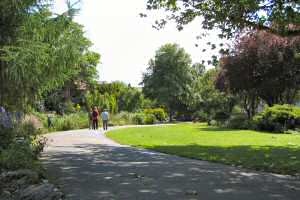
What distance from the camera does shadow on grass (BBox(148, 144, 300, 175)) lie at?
13.4 metres

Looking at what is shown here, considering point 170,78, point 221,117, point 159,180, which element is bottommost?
point 159,180

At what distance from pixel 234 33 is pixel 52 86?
7.04 meters

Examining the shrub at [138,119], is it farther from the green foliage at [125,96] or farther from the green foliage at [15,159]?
the green foliage at [15,159]

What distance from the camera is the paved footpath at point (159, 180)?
9047 millimetres

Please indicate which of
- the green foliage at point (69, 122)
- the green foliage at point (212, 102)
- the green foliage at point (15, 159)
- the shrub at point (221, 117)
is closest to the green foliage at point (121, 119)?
the green foliage at point (69, 122)

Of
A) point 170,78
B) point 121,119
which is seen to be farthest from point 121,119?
point 170,78

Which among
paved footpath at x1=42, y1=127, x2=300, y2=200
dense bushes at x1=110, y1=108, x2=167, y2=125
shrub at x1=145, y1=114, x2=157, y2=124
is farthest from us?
shrub at x1=145, y1=114, x2=157, y2=124

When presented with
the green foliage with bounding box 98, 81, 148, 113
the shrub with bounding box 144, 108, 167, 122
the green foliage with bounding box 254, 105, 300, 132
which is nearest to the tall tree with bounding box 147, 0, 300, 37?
the green foliage with bounding box 254, 105, 300, 132

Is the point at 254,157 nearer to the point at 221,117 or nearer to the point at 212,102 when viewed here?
the point at 221,117

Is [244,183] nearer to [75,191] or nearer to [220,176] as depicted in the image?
[220,176]

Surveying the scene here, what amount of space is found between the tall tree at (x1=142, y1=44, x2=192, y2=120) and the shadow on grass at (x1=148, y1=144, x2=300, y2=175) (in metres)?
54.7

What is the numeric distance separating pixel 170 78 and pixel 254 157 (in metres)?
60.2

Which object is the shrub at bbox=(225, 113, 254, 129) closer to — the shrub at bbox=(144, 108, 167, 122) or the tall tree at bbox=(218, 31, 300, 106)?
the tall tree at bbox=(218, 31, 300, 106)

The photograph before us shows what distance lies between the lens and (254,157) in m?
15.7
